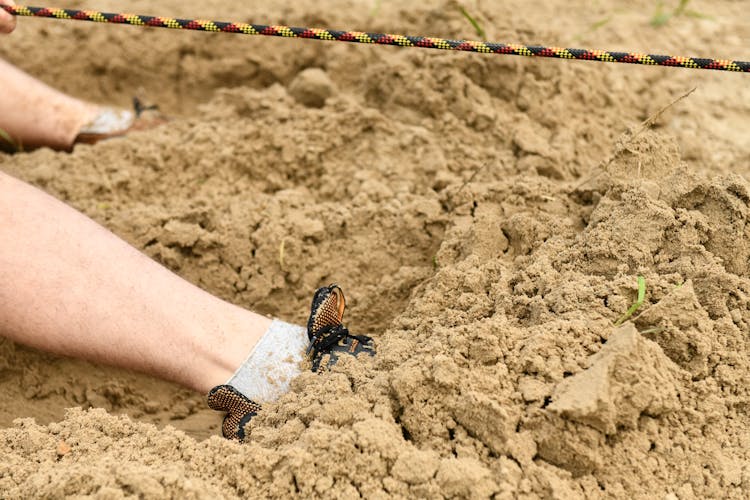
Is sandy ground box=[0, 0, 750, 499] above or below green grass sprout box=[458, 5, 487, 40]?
below

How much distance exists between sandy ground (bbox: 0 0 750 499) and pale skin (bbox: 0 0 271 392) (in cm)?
17

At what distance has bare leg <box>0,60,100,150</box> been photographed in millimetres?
2422

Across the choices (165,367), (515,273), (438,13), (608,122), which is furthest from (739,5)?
(165,367)

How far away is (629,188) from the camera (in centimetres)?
159

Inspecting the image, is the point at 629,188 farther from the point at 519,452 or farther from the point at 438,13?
the point at 438,13

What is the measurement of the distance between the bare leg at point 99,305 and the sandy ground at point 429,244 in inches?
6.5

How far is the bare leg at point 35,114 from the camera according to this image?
242 centimetres

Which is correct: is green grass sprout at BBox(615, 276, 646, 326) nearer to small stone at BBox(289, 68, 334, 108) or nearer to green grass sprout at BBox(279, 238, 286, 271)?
green grass sprout at BBox(279, 238, 286, 271)

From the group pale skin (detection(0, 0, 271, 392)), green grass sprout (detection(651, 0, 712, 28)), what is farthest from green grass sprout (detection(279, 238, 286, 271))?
green grass sprout (detection(651, 0, 712, 28))

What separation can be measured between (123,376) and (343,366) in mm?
646

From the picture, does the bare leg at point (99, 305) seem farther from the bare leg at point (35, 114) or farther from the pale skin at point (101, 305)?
the bare leg at point (35, 114)

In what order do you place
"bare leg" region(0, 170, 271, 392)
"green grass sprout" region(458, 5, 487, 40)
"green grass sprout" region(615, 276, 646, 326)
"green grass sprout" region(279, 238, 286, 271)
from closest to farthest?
"green grass sprout" region(615, 276, 646, 326), "bare leg" region(0, 170, 271, 392), "green grass sprout" region(279, 238, 286, 271), "green grass sprout" region(458, 5, 487, 40)

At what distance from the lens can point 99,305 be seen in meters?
1.51

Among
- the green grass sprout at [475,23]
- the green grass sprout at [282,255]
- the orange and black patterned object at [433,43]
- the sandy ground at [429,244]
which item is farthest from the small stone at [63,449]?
the green grass sprout at [475,23]
